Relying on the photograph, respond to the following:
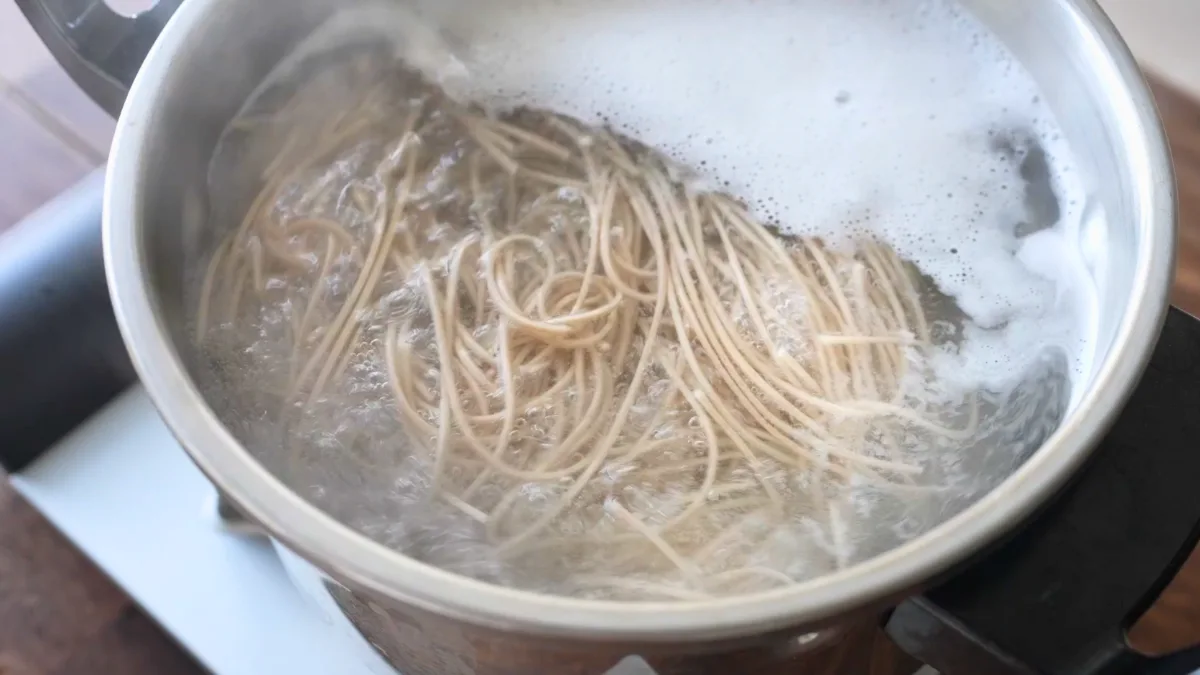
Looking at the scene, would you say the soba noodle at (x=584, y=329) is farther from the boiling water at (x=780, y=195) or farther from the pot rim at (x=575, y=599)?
the pot rim at (x=575, y=599)

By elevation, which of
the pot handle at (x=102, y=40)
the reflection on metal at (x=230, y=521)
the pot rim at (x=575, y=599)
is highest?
the pot handle at (x=102, y=40)

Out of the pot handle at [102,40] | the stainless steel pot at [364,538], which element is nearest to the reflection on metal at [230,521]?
the stainless steel pot at [364,538]

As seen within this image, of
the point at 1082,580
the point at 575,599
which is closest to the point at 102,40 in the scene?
the point at 575,599

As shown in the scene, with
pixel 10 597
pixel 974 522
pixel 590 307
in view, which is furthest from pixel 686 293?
pixel 10 597

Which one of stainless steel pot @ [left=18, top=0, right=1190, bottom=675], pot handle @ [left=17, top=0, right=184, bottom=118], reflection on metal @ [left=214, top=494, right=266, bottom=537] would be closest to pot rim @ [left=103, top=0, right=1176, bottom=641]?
stainless steel pot @ [left=18, top=0, right=1190, bottom=675]

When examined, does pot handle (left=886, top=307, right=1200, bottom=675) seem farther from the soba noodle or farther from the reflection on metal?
the reflection on metal

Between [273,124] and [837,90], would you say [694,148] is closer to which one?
[837,90]
